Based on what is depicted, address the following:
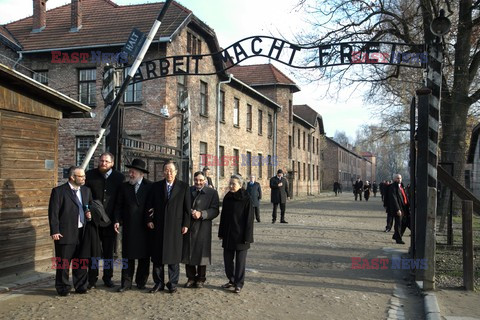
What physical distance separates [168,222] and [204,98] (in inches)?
751

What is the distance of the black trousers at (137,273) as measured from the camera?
7047 millimetres

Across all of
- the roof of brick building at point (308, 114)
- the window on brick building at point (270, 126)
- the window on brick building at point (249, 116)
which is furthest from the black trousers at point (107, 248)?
the roof of brick building at point (308, 114)

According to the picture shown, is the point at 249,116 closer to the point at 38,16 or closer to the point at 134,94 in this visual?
the point at 134,94

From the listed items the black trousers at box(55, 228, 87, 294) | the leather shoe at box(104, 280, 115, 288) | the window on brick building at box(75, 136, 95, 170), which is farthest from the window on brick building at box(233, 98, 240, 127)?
the black trousers at box(55, 228, 87, 294)

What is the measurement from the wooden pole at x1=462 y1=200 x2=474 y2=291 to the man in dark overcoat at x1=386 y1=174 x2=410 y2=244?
5283 millimetres

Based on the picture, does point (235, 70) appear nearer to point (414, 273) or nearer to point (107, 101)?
point (107, 101)

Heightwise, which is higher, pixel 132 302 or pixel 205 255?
pixel 205 255

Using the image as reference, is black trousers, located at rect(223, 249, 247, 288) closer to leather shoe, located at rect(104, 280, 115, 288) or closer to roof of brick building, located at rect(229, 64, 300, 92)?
leather shoe, located at rect(104, 280, 115, 288)

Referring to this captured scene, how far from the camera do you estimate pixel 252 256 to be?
33.1 feet

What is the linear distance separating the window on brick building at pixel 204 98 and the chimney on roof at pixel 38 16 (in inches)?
332

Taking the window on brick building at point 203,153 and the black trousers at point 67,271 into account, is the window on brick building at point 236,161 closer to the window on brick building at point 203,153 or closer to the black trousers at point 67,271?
the window on brick building at point 203,153

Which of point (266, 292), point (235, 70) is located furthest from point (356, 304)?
point (235, 70)

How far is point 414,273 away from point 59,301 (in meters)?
5.71

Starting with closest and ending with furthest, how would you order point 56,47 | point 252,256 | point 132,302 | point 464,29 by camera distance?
point 132,302
point 252,256
point 464,29
point 56,47
